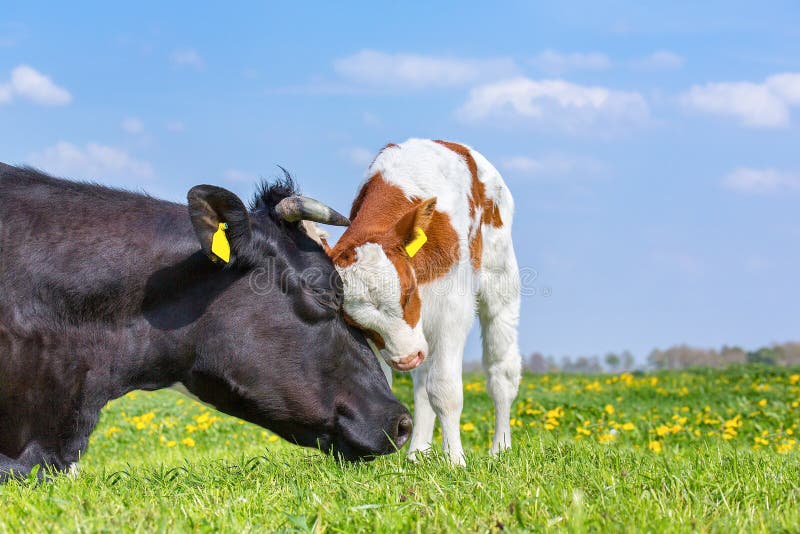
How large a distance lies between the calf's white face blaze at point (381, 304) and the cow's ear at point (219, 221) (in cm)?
71

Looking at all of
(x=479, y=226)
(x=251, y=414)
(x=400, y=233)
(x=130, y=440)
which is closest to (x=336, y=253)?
(x=400, y=233)

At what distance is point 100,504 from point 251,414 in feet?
4.26

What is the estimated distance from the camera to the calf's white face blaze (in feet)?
17.2

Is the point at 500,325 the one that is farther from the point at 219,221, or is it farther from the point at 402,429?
the point at 219,221

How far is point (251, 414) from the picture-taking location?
5.02 metres

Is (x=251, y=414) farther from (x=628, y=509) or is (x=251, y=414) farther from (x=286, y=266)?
(x=628, y=509)

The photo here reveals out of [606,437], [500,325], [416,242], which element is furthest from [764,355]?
[416,242]

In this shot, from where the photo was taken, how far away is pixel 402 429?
16.7 ft

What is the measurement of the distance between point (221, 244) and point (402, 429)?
1484 millimetres

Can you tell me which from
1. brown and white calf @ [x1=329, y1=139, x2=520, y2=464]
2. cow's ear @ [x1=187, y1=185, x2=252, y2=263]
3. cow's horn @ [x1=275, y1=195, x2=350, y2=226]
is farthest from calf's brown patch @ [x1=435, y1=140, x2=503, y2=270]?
cow's ear @ [x1=187, y1=185, x2=252, y2=263]

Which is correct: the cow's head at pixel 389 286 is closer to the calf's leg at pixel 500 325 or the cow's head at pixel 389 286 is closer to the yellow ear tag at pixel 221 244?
the yellow ear tag at pixel 221 244

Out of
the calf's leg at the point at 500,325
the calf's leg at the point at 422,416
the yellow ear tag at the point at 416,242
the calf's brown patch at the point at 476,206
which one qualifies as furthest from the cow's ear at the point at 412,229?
the calf's leg at the point at 500,325

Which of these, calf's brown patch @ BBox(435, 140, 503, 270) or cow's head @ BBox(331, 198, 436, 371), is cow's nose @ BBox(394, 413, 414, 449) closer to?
cow's head @ BBox(331, 198, 436, 371)

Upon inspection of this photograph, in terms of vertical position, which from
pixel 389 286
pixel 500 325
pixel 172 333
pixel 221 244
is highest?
pixel 221 244
